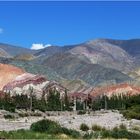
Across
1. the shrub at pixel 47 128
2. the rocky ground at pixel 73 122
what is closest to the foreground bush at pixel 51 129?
the shrub at pixel 47 128

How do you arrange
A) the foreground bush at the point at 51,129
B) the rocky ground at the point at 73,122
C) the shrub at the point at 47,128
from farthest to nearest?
the rocky ground at the point at 73,122
the shrub at the point at 47,128
the foreground bush at the point at 51,129

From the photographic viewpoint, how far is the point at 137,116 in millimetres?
81438

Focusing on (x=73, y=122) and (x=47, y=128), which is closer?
(x=47, y=128)

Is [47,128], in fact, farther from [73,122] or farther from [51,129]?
[73,122]

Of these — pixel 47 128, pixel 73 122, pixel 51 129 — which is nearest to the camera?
pixel 51 129

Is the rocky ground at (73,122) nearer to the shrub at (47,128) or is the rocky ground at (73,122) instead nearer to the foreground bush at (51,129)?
the shrub at (47,128)

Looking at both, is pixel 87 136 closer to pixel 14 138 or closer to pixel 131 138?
pixel 131 138

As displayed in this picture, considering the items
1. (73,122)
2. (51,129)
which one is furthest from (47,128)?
(73,122)

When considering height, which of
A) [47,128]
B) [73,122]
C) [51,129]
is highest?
[73,122]

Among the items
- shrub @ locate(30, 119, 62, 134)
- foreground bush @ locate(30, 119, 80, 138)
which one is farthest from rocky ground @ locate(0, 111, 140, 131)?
foreground bush @ locate(30, 119, 80, 138)

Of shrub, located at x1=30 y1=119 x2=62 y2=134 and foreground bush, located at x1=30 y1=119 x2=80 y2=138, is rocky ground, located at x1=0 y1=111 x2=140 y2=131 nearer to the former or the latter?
shrub, located at x1=30 y1=119 x2=62 y2=134

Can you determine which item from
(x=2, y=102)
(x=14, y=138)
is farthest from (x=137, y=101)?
(x=14, y=138)

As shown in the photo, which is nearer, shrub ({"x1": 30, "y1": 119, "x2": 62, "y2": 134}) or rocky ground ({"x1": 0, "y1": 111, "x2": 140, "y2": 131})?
shrub ({"x1": 30, "y1": 119, "x2": 62, "y2": 134})

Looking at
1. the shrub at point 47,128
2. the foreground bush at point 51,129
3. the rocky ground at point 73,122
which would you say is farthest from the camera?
the rocky ground at point 73,122
